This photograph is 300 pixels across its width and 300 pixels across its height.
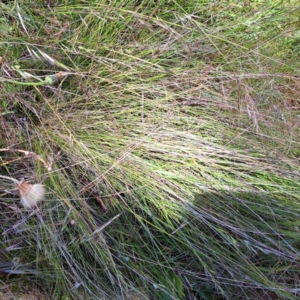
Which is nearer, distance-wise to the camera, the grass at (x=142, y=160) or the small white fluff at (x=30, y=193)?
the small white fluff at (x=30, y=193)

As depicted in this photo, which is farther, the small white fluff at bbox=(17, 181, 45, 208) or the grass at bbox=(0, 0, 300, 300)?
the grass at bbox=(0, 0, 300, 300)

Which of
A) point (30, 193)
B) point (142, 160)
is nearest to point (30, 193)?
point (30, 193)

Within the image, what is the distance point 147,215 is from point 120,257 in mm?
166

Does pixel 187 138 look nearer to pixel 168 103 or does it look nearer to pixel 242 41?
pixel 168 103

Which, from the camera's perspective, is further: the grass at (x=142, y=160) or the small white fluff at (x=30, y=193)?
the grass at (x=142, y=160)

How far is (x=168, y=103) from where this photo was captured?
1.19 metres

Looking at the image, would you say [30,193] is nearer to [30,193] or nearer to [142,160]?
[30,193]

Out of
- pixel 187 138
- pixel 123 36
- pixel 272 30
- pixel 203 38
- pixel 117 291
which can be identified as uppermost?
pixel 272 30

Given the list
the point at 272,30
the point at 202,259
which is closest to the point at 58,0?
the point at 272,30

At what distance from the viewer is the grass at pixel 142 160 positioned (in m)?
1.09

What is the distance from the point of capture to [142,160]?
114 centimetres

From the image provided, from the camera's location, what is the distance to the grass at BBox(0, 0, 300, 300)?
109 cm

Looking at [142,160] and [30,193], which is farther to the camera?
[142,160]

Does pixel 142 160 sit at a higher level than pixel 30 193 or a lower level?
higher
